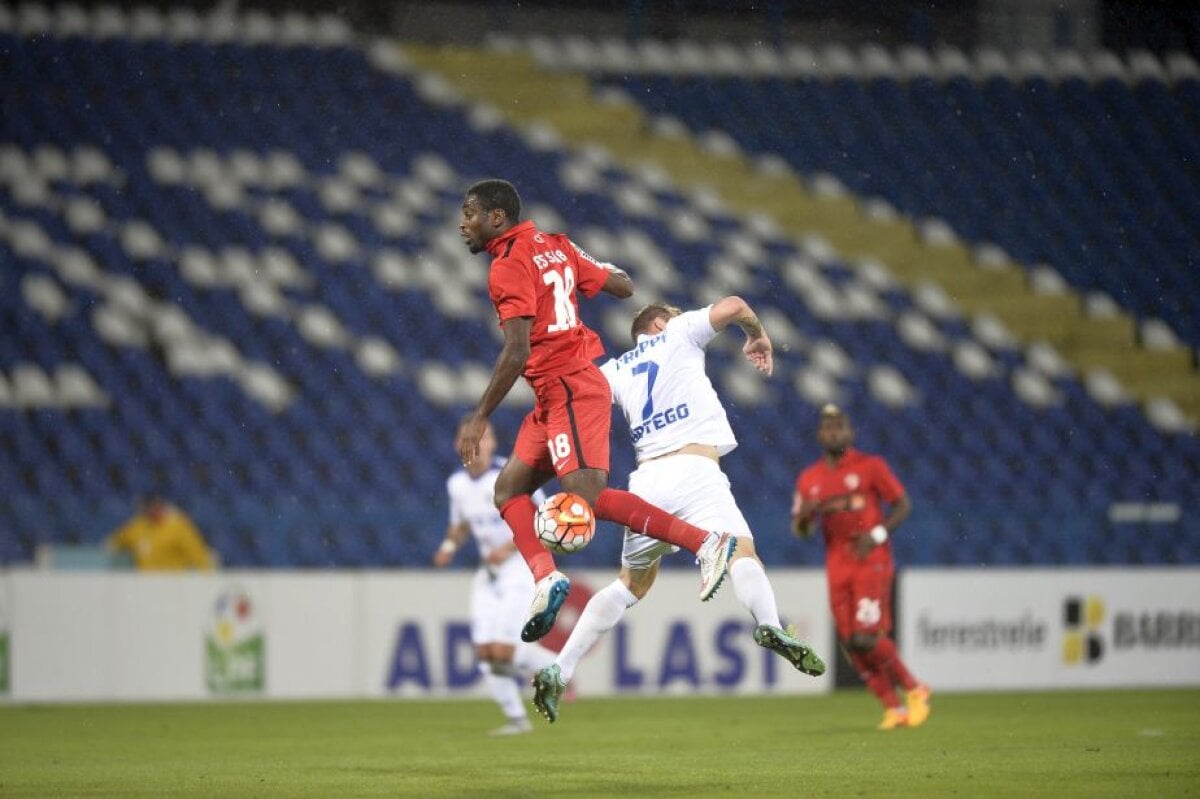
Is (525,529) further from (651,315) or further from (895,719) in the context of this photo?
(895,719)

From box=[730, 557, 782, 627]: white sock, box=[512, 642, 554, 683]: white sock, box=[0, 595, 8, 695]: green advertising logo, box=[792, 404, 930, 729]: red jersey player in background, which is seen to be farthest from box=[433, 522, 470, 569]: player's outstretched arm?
box=[730, 557, 782, 627]: white sock

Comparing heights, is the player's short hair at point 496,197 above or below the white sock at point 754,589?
above

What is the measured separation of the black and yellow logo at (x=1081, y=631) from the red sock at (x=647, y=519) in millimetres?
9725

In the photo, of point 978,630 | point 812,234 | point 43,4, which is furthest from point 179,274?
point 978,630

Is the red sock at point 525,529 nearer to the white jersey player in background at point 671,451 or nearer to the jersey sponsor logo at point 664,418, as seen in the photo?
the white jersey player in background at point 671,451

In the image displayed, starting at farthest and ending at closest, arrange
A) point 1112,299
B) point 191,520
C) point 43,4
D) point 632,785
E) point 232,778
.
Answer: point 1112,299 < point 43,4 < point 191,520 < point 232,778 < point 632,785

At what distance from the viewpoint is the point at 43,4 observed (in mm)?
21703

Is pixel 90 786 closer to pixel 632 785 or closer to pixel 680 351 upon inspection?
pixel 632 785

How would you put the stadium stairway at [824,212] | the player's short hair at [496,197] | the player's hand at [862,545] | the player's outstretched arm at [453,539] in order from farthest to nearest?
the stadium stairway at [824,212], the player's outstretched arm at [453,539], the player's hand at [862,545], the player's short hair at [496,197]

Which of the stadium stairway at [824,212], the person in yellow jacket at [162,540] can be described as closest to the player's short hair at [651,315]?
the person in yellow jacket at [162,540]

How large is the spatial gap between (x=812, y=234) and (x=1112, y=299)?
12.6 feet

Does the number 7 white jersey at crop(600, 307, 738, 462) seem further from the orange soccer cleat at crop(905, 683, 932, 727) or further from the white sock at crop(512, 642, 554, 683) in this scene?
the white sock at crop(512, 642, 554, 683)

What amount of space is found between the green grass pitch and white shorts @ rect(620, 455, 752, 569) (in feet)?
3.86

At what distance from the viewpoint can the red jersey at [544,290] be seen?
8547 millimetres
